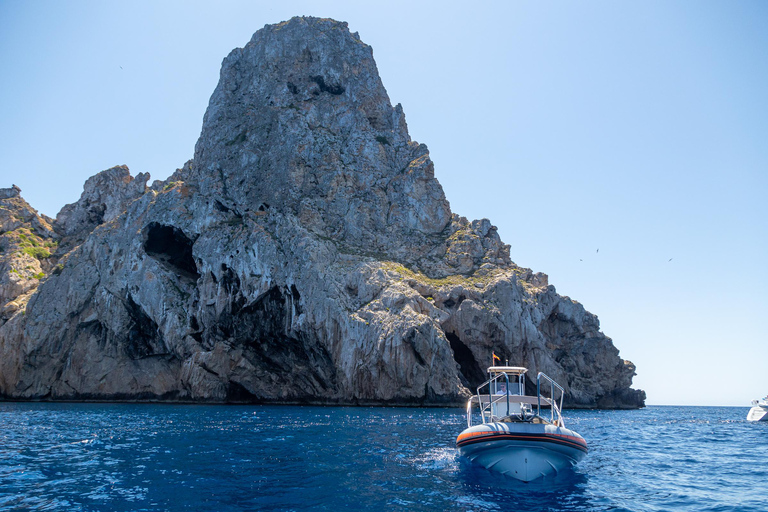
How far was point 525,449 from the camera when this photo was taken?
70.2 feet

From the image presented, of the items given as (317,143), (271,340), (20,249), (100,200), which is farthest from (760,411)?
(20,249)

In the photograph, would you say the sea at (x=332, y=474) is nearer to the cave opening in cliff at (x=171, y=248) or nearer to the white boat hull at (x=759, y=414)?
the white boat hull at (x=759, y=414)

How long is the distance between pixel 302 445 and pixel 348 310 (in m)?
43.5

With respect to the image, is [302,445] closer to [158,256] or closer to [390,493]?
[390,493]

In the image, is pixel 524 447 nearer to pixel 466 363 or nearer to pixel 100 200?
pixel 466 363

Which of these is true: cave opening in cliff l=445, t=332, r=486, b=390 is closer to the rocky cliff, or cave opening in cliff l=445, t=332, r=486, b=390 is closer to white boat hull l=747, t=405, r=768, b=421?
the rocky cliff

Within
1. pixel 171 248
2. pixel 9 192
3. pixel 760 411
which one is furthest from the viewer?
pixel 9 192

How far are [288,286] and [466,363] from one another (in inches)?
1248

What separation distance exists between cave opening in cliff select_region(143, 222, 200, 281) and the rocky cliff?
0.33 metres

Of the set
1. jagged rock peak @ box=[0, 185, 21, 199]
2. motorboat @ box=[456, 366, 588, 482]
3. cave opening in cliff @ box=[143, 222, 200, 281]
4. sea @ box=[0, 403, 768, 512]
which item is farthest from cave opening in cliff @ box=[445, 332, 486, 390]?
jagged rock peak @ box=[0, 185, 21, 199]

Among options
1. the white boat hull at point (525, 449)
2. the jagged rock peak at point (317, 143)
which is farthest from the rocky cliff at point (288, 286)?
the white boat hull at point (525, 449)

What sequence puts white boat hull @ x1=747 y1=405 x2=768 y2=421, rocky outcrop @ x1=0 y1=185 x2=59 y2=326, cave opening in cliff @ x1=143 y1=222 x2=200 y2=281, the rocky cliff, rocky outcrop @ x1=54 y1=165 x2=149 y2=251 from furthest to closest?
rocky outcrop @ x1=54 y1=165 x2=149 y2=251 → rocky outcrop @ x1=0 y1=185 x2=59 y2=326 → cave opening in cliff @ x1=143 y1=222 x2=200 y2=281 → the rocky cliff → white boat hull @ x1=747 y1=405 x2=768 y2=421

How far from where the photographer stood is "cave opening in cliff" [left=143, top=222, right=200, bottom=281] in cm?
8494

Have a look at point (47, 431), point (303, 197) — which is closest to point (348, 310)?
point (303, 197)
